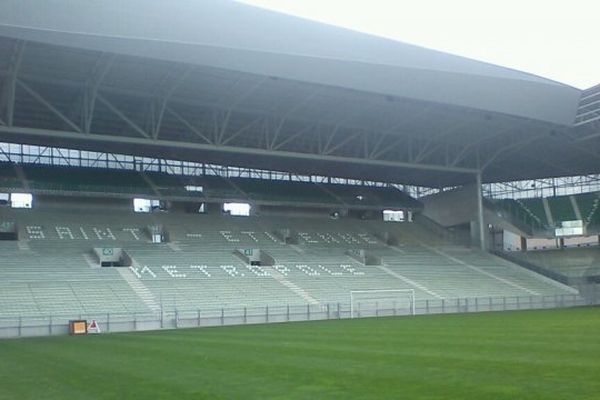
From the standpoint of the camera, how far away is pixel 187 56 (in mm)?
31938

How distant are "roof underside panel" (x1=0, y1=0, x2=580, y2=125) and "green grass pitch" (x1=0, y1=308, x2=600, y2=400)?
1387 centimetres

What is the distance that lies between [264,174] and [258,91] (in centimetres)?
2158

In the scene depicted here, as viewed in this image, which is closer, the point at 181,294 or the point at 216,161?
the point at 181,294

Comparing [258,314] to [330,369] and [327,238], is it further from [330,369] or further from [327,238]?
[330,369]

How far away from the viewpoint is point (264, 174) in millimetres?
61438

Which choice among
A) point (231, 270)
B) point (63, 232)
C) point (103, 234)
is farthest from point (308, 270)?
point (63, 232)

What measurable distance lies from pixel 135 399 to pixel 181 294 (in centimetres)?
2925

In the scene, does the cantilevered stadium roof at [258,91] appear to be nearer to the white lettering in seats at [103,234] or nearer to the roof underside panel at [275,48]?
the roof underside panel at [275,48]

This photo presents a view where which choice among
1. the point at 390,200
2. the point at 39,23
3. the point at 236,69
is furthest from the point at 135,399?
the point at 390,200

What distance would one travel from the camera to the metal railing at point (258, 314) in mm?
32469

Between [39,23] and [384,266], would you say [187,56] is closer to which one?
[39,23]

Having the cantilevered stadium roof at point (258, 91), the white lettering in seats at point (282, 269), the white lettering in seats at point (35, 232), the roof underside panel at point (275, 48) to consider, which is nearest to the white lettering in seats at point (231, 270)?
the white lettering in seats at point (282, 269)

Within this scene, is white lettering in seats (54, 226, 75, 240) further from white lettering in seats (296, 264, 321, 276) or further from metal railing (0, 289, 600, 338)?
white lettering in seats (296, 264, 321, 276)

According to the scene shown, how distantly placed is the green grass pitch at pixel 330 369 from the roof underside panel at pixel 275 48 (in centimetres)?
1387
